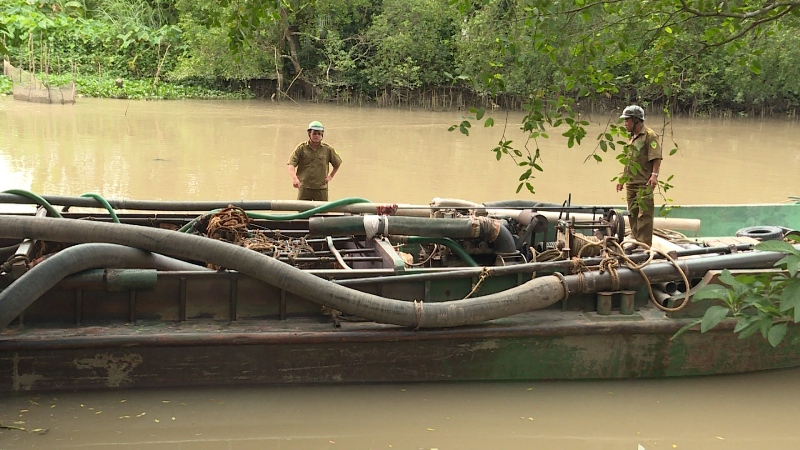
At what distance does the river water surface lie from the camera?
5.31 meters

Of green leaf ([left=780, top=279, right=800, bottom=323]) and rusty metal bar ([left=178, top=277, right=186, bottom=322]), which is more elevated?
green leaf ([left=780, top=279, right=800, bottom=323])

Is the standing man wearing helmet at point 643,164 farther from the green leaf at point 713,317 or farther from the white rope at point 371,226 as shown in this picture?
the green leaf at point 713,317

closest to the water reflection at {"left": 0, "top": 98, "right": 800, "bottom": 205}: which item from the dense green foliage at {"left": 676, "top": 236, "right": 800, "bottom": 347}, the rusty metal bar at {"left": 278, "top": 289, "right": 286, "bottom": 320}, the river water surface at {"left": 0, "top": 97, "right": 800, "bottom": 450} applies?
the river water surface at {"left": 0, "top": 97, "right": 800, "bottom": 450}

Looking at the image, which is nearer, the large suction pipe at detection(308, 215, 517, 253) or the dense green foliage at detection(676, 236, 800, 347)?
the dense green foliage at detection(676, 236, 800, 347)

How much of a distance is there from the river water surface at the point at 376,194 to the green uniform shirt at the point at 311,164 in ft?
12.0

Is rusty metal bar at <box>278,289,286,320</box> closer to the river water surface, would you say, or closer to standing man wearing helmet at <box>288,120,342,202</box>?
the river water surface

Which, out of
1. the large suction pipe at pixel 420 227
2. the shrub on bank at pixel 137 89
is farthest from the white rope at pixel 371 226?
the shrub on bank at pixel 137 89

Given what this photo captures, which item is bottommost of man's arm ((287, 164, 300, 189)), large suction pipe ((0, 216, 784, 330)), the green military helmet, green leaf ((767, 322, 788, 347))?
large suction pipe ((0, 216, 784, 330))

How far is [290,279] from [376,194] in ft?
31.5

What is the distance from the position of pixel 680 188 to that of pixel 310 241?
Answer: 12172 millimetres

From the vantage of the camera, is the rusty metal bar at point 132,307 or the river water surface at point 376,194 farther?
the rusty metal bar at point 132,307

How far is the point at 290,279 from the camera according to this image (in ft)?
17.3

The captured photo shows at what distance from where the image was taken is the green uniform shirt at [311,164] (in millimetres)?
8898

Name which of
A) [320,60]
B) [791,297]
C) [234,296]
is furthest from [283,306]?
[320,60]
